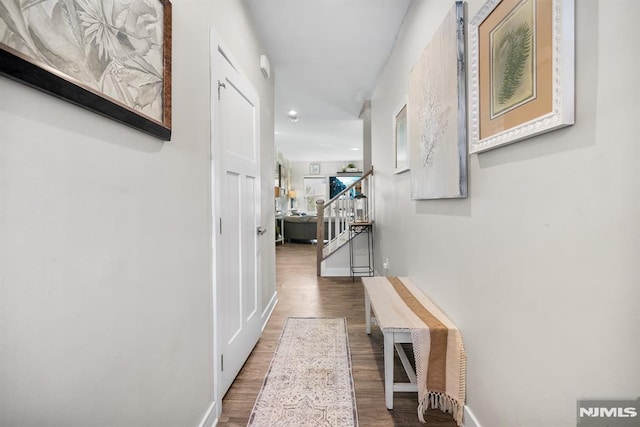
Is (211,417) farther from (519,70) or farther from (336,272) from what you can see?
(336,272)

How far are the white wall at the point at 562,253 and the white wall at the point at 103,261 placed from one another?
4.21 feet

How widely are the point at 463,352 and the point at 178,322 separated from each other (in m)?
1.32

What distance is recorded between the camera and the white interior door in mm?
1575

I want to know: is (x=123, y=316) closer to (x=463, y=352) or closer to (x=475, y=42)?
(x=463, y=352)

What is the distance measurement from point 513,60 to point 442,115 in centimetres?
55

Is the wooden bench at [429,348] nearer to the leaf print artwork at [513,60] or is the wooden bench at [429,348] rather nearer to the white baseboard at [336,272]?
the leaf print artwork at [513,60]

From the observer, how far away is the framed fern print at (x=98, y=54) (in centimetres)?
54

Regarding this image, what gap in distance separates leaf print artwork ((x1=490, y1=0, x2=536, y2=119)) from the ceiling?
1.53 metres

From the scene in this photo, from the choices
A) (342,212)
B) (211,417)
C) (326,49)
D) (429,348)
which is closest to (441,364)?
(429,348)

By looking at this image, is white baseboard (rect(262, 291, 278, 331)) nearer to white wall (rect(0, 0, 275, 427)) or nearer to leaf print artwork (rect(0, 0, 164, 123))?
white wall (rect(0, 0, 275, 427))

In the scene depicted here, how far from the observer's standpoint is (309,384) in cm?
178

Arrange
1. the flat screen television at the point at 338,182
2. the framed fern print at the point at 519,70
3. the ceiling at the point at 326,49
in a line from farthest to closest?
the flat screen television at the point at 338,182 < the ceiling at the point at 326,49 < the framed fern print at the point at 519,70

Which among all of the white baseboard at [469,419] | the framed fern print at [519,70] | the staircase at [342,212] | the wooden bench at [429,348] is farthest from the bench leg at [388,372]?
the staircase at [342,212]

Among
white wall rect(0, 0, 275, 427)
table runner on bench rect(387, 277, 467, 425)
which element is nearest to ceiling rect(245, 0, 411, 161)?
white wall rect(0, 0, 275, 427)
